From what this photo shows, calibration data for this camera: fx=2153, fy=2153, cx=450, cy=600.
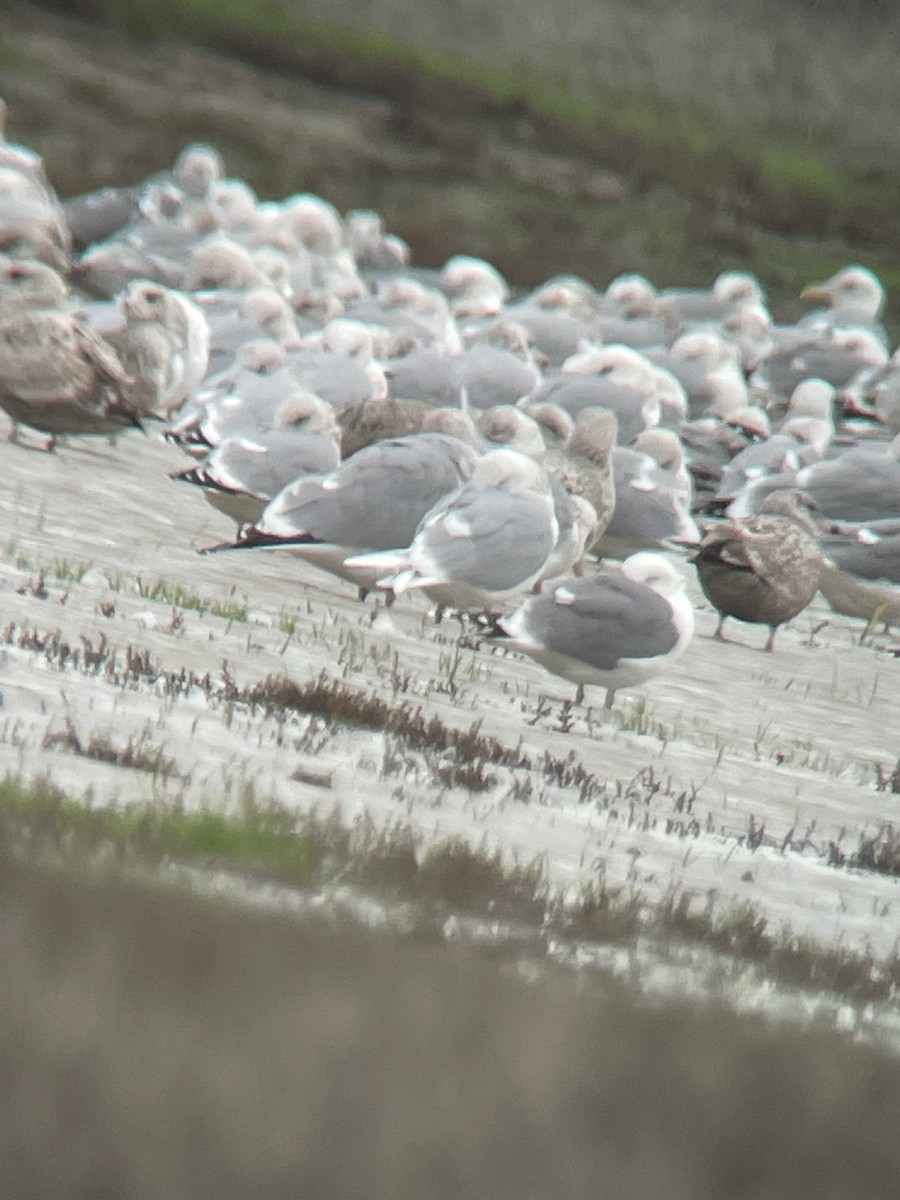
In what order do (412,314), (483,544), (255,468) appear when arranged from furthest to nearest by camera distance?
(412,314)
(255,468)
(483,544)

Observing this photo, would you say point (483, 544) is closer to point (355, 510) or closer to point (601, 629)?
point (355, 510)

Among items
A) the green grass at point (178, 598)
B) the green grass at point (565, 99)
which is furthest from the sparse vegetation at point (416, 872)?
the green grass at point (565, 99)

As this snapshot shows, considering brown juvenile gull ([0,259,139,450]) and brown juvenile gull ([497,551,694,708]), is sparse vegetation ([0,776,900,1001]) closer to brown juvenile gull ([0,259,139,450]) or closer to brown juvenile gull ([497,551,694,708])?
brown juvenile gull ([497,551,694,708])

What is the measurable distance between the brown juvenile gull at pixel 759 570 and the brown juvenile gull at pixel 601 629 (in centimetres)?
349

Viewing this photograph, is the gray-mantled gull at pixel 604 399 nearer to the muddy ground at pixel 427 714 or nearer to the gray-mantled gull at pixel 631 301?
the muddy ground at pixel 427 714

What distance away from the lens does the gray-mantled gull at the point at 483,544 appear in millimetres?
11594

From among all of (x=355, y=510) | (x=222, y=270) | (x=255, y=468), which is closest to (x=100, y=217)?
(x=222, y=270)

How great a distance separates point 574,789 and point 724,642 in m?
6.58

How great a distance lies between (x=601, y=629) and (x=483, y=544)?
1.66 metres

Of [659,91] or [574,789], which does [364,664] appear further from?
[659,91]

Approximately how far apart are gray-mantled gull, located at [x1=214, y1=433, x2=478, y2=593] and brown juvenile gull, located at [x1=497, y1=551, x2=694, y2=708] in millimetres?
1731

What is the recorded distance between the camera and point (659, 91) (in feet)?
193

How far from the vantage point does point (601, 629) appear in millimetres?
10188

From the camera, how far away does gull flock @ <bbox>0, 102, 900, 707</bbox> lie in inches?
467
